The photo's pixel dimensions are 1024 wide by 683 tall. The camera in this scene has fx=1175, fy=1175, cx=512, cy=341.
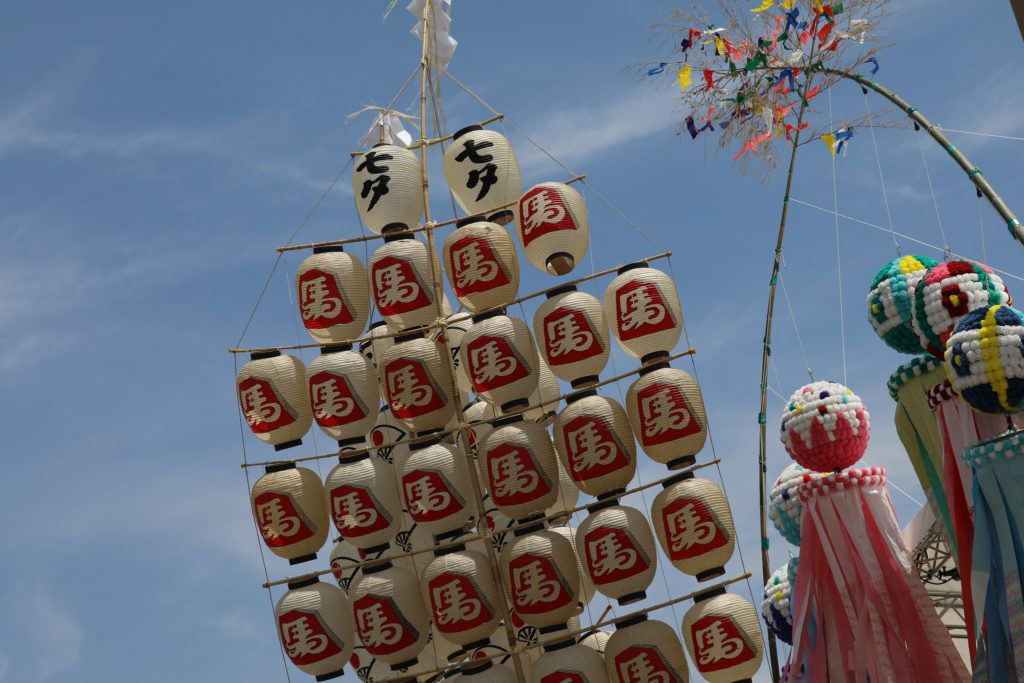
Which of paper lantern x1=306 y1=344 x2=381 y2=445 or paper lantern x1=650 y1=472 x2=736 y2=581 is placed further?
paper lantern x1=306 y1=344 x2=381 y2=445

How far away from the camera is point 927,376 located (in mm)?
7273

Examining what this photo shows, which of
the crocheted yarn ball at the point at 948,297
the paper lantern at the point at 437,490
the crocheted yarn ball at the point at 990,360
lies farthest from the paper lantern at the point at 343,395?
the crocheted yarn ball at the point at 990,360

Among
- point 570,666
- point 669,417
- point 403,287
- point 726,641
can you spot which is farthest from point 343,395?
point 726,641

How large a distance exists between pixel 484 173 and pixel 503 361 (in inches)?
78.3

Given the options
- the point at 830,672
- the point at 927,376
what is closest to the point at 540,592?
the point at 830,672

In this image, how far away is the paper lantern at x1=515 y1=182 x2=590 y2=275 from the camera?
10547mm

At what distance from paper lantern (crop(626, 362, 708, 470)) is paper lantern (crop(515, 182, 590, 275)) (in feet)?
4.59

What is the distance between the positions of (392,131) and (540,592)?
17.5 feet

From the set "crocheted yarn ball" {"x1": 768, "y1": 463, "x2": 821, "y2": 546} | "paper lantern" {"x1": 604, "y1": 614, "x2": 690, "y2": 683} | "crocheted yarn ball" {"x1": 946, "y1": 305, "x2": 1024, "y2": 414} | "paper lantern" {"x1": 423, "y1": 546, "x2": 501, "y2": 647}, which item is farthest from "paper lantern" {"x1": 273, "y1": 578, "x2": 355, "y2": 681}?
"crocheted yarn ball" {"x1": 946, "y1": 305, "x2": 1024, "y2": 414}

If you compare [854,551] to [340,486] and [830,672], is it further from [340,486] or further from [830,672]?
[340,486]

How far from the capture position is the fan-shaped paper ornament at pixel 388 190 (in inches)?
454

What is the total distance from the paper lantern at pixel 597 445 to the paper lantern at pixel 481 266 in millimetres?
1343

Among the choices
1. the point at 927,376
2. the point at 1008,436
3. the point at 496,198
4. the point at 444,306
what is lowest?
the point at 1008,436

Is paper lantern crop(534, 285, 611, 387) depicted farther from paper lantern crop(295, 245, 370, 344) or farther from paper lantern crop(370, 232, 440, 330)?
paper lantern crop(295, 245, 370, 344)
